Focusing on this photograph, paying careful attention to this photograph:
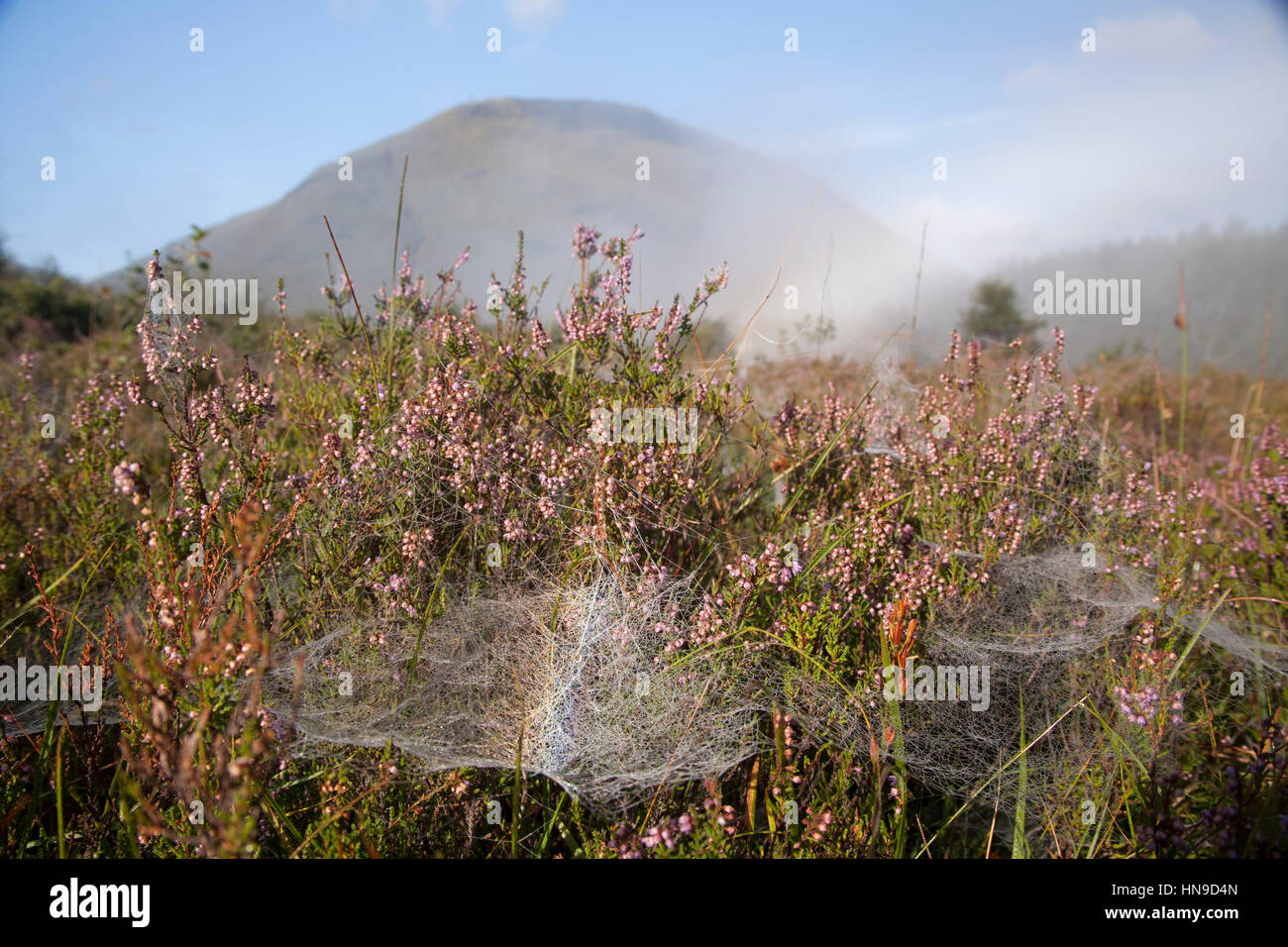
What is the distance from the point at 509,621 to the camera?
95.3 inches

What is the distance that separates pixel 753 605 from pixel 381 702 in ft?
4.37

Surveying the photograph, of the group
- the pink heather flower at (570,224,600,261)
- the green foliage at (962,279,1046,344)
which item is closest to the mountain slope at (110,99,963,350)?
the green foliage at (962,279,1046,344)

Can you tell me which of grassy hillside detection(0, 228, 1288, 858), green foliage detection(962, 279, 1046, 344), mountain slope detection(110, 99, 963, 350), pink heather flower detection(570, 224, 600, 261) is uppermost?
mountain slope detection(110, 99, 963, 350)

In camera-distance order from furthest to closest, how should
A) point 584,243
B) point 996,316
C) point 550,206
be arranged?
1. point 550,206
2. point 996,316
3. point 584,243

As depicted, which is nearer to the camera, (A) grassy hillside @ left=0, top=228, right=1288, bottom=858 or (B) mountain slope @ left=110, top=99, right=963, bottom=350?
(A) grassy hillside @ left=0, top=228, right=1288, bottom=858

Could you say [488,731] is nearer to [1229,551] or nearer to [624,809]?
[624,809]

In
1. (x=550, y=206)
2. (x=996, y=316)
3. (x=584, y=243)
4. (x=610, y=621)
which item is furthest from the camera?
(x=550, y=206)

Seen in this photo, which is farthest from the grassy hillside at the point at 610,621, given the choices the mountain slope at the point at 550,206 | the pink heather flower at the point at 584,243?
the mountain slope at the point at 550,206

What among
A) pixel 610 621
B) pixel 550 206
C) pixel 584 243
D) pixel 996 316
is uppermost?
pixel 550 206

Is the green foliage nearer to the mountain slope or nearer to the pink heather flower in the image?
the mountain slope

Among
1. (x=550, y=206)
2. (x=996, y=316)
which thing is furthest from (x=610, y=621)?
(x=550, y=206)

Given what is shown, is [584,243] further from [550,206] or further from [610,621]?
[550,206]

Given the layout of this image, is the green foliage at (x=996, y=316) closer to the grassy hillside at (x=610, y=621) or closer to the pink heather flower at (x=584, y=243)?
the grassy hillside at (x=610, y=621)

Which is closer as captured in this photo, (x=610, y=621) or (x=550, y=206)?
(x=610, y=621)
